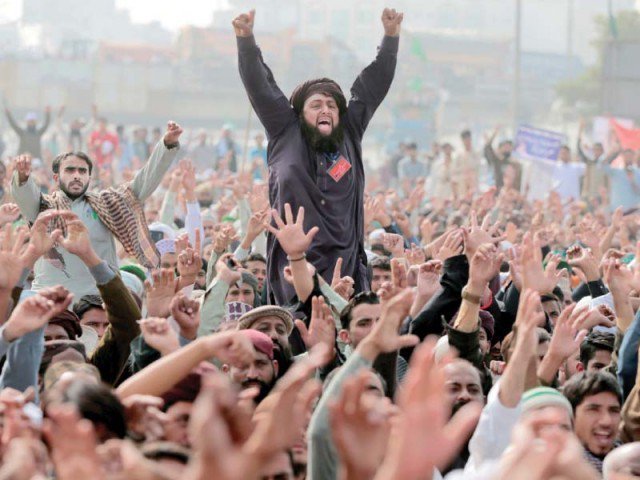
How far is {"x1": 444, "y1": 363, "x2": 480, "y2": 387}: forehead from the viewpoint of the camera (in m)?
5.74

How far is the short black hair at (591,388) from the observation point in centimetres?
583

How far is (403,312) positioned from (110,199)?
13.2ft

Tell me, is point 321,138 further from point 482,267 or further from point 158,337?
point 158,337

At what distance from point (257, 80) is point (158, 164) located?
2.55 feet

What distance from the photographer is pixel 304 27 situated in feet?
380

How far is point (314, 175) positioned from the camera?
8586 millimetres

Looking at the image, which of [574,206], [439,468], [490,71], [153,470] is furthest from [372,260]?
[490,71]

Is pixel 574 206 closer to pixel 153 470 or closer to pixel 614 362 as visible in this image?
pixel 614 362

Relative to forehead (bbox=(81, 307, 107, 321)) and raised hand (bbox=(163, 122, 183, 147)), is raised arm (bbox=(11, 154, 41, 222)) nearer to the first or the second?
raised hand (bbox=(163, 122, 183, 147))

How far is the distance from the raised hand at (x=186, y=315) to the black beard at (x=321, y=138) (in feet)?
8.64

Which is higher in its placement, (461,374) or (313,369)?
(313,369)

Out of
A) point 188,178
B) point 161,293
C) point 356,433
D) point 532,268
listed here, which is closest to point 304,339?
point 161,293

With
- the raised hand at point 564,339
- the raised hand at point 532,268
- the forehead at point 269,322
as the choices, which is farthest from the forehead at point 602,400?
the forehead at point 269,322

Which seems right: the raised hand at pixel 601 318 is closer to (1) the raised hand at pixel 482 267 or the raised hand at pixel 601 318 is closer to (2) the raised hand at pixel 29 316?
(1) the raised hand at pixel 482 267
